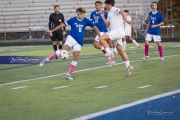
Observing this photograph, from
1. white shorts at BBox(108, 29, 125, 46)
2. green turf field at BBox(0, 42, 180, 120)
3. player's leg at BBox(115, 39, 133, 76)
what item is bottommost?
green turf field at BBox(0, 42, 180, 120)

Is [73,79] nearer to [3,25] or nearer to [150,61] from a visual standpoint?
[150,61]

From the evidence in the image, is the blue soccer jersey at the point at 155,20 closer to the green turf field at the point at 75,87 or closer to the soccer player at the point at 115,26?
the green turf field at the point at 75,87

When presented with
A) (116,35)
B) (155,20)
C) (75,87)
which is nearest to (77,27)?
(116,35)

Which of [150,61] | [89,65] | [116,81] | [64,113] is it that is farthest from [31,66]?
[64,113]

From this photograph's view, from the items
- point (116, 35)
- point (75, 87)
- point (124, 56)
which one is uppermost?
point (116, 35)

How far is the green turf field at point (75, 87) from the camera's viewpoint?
31.7 feet

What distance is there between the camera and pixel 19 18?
44.4 m

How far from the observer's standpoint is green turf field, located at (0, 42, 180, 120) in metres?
9.67

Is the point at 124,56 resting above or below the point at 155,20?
below

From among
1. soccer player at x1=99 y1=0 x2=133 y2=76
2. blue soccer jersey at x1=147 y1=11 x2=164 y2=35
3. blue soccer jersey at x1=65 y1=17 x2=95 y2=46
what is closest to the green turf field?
soccer player at x1=99 y1=0 x2=133 y2=76

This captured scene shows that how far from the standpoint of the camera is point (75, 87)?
12.7m

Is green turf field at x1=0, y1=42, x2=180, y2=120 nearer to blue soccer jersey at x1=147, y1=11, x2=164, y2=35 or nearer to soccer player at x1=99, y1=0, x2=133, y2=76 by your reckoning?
soccer player at x1=99, y1=0, x2=133, y2=76

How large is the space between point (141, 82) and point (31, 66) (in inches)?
239

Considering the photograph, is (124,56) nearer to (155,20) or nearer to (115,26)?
(115,26)
